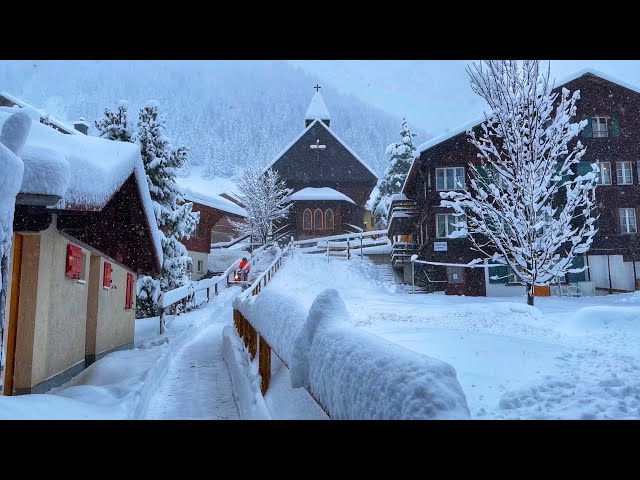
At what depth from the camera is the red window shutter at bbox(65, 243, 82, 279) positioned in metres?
7.25

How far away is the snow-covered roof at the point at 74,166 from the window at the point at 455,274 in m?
17.6

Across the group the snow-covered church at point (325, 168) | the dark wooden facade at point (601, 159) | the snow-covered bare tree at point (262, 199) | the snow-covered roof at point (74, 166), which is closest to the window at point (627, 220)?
the dark wooden facade at point (601, 159)

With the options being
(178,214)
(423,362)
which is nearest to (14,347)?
(423,362)

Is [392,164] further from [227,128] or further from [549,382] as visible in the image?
[549,382]

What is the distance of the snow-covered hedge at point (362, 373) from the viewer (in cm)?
177

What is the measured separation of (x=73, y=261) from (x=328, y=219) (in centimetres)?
2912

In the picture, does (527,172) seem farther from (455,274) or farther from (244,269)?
(244,269)

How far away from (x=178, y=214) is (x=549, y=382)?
493 inches

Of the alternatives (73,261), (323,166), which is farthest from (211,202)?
(73,261)

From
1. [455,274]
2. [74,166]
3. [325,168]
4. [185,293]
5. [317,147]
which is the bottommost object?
[185,293]

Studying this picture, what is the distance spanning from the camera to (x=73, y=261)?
7.43 metres

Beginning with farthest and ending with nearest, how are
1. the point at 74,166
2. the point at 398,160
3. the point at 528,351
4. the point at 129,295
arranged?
the point at 398,160
the point at 129,295
the point at 528,351
the point at 74,166

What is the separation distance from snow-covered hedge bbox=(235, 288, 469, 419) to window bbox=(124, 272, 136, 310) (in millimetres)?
8963

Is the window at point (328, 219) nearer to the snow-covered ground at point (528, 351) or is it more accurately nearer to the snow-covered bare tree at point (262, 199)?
the snow-covered bare tree at point (262, 199)
